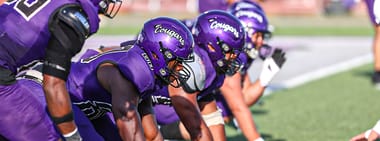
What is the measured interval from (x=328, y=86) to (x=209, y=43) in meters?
6.67

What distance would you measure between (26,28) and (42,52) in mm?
164

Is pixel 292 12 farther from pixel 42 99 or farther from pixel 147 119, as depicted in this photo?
pixel 42 99

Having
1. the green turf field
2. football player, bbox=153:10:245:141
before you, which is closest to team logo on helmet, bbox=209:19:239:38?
football player, bbox=153:10:245:141

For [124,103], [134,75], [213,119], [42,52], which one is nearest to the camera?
[42,52]

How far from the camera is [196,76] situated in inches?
212

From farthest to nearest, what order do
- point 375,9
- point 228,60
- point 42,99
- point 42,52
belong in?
point 375,9 → point 228,60 → point 42,99 → point 42,52

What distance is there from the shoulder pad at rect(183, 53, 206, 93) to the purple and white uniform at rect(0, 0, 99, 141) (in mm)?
1096

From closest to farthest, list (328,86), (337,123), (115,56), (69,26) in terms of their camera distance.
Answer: (69,26), (115,56), (337,123), (328,86)

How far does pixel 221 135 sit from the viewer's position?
19.4ft

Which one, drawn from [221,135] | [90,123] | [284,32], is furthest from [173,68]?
[284,32]

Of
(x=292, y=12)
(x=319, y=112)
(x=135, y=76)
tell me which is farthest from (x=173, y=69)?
(x=292, y=12)

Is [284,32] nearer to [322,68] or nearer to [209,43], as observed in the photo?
[322,68]

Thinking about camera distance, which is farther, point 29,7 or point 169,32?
point 169,32

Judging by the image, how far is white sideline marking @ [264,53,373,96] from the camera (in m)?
12.3
